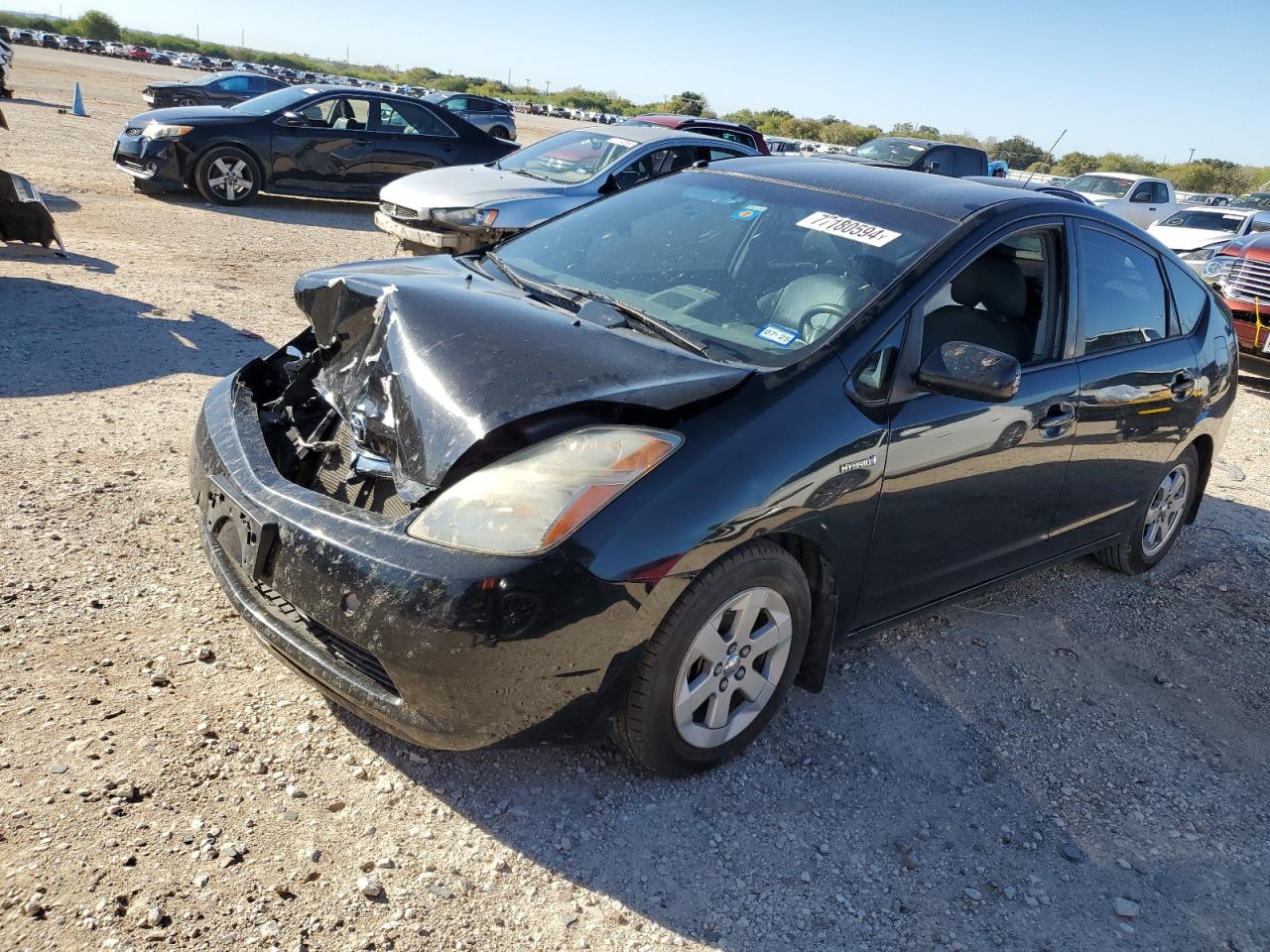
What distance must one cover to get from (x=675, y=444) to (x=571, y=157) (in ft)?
28.7

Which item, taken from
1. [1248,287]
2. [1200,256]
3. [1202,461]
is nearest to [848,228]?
[1202,461]

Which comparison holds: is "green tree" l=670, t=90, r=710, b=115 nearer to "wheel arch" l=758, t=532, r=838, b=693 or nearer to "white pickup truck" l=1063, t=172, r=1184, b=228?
"white pickup truck" l=1063, t=172, r=1184, b=228

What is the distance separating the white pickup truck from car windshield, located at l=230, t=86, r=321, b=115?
16.2 meters

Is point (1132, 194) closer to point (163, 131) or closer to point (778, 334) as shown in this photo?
point (163, 131)

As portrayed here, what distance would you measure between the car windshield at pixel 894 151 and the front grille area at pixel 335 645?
15.7 m

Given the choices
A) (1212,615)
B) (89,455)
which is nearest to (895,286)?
(1212,615)

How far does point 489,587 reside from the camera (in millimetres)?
2395

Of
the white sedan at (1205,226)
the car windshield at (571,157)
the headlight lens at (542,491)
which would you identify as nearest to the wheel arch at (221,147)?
the car windshield at (571,157)

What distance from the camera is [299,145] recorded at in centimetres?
1238

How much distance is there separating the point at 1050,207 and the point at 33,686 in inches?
148

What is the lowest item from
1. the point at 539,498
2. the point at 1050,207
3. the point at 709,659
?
the point at 709,659

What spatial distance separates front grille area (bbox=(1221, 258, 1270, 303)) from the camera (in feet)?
31.5

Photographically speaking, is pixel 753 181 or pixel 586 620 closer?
pixel 586 620

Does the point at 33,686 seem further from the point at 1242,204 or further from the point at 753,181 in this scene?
the point at 1242,204
